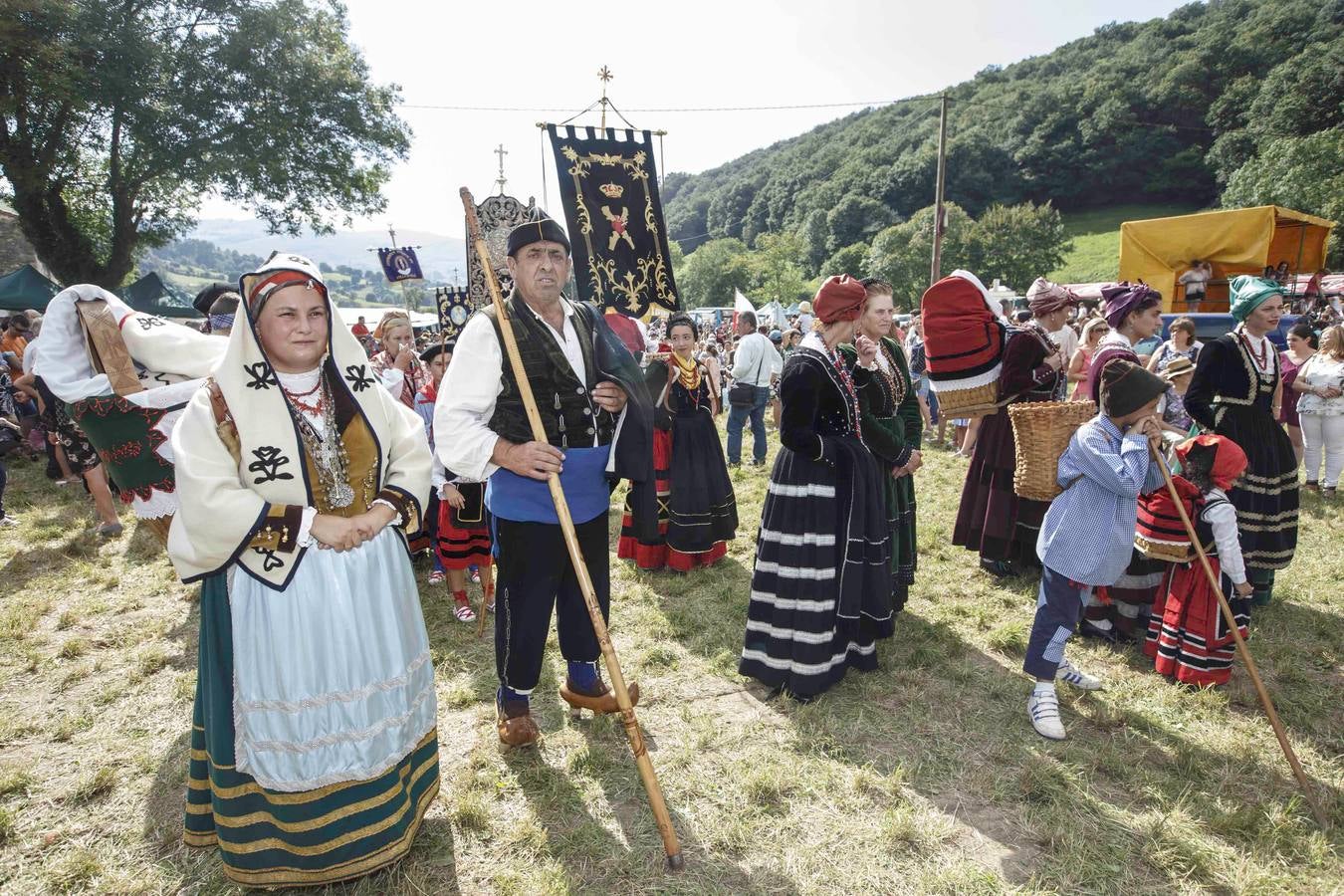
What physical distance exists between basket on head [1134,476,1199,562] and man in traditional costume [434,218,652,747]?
2.86 meters

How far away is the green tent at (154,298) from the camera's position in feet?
52.6

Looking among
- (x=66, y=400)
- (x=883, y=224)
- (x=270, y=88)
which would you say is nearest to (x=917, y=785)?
(x=66, y=400)

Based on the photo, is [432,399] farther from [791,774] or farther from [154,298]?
[154,298]

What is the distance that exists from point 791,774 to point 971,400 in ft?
8.89

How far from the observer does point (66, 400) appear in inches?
132

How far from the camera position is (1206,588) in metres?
3.75

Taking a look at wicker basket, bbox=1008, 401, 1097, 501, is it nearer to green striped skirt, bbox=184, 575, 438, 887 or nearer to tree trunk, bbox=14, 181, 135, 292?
green striped skirt, bbox=184, 575, 438, 887

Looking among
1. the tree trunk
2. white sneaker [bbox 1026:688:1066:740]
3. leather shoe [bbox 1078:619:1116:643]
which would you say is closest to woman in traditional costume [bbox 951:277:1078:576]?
leather shoe [bbox 1078:619:1116:643]

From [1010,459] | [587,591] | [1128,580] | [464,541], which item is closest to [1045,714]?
[1128,580]

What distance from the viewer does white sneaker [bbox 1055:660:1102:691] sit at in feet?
12.5

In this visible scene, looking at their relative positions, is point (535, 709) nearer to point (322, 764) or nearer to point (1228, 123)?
point (322, 764)

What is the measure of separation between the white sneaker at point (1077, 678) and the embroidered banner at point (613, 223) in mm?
4172

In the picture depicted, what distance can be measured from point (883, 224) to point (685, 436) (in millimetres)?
72177

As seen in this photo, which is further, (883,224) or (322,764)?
(883,224)
